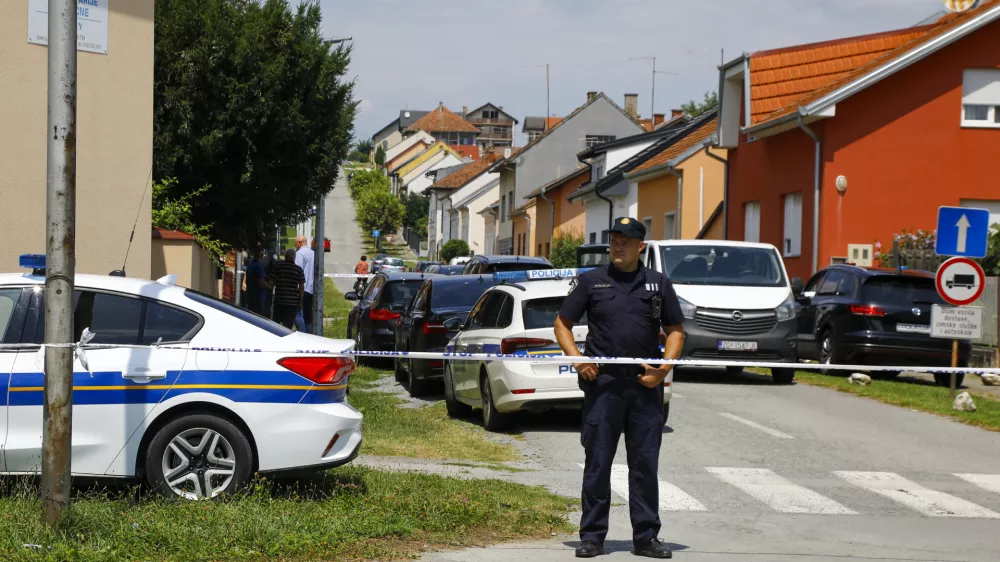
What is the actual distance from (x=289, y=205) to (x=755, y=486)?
19.2 metres

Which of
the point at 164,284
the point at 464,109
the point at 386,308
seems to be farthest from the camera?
the point at 464,109

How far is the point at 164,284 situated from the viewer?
8.46 m

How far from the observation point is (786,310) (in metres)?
17.9

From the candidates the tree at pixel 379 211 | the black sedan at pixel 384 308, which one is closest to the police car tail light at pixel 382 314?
the black sedan at pixel 384 308

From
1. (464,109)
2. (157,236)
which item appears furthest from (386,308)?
(464,109)

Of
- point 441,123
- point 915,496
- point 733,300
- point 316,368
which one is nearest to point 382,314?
point 733,300

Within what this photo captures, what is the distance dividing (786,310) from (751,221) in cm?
1502

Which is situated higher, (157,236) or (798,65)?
(798,65)

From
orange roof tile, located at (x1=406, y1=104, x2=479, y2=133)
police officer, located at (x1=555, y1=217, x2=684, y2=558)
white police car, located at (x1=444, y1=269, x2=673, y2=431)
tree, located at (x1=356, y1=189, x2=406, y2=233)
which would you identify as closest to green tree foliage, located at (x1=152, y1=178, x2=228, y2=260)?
white police car, located at (x1=444, y1=269, x2=673, y2=431)

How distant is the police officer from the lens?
710 cm

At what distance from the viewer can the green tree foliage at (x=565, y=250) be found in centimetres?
4897

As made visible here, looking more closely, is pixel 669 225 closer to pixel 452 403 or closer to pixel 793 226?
pixel 793 226

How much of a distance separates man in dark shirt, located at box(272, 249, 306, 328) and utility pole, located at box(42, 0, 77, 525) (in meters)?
14.6

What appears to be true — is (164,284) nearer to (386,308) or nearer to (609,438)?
(609,438)
